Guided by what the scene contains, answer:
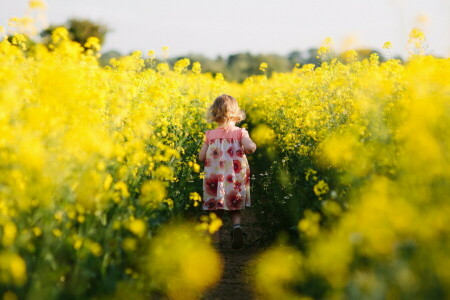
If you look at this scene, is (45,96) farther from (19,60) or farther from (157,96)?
(157,96)

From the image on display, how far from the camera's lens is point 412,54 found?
189 inches

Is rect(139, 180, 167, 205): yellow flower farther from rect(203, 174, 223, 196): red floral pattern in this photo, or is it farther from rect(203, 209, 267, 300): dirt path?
rect(203, 174, 223, 196): red floral pattern

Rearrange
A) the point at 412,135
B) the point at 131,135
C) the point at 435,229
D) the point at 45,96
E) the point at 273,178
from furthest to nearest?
1. the point at 273,178
2. the point at 131,135
3. the point at 45,96
4. the point at 412,135
5. the point at 435,229

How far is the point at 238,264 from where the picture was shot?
160 inches

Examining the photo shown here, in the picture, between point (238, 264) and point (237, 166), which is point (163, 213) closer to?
point (238, 264)

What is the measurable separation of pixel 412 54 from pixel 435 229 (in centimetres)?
336

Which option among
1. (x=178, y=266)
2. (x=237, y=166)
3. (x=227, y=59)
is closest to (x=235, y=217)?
(x=237, y=166)

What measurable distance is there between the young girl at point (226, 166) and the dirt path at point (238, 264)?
0.27 meters

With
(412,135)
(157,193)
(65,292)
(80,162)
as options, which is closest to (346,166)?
(412,135)

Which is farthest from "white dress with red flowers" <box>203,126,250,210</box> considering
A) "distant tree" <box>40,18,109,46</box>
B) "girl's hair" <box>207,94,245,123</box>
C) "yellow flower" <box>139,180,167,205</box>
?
"distant tree" <box>40,18,109,46</box>

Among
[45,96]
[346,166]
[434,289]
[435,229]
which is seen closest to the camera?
[434,289]

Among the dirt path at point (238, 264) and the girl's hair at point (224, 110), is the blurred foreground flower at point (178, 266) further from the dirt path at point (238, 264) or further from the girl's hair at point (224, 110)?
the girl's hair at point (224, 110)

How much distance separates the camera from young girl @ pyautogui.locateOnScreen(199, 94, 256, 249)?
452cm

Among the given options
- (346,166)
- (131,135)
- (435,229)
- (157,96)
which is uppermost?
(157,96)
